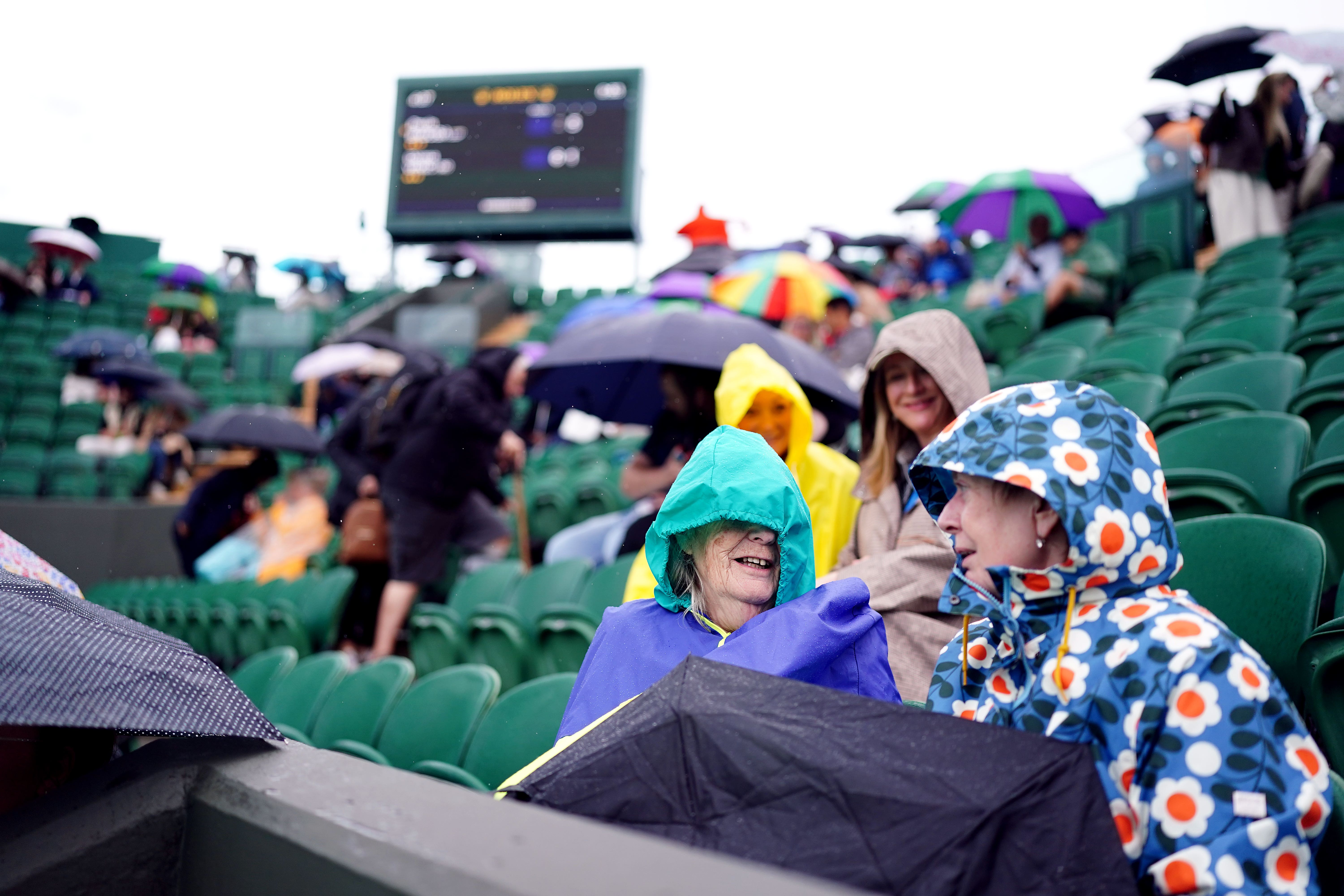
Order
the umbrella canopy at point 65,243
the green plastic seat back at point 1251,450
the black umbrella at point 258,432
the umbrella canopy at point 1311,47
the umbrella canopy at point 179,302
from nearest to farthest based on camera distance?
the green plastic seat back at point 1251,450 → the umbrella canopy at point 1311,47 → the black umbrella at point 258,432 → the umbrella canopy at point 179,302 → the umbrella canopy at point 65,243

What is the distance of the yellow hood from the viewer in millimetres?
2541

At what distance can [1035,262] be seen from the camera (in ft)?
24.0

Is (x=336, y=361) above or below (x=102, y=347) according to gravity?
above

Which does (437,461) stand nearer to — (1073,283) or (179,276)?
(1073,283)

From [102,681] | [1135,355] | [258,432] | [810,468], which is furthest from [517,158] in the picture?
[102,681]

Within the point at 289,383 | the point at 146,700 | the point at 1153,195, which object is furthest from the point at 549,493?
the point at 289,383

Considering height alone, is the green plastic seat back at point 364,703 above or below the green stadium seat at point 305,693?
above

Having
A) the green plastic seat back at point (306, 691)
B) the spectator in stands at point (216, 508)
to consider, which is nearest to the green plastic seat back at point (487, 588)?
the green plastic seat back at point (306, 691)

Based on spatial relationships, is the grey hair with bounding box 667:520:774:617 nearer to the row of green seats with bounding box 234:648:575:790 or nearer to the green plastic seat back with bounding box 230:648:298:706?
the row of green seats with bounding box 234:648:575:790

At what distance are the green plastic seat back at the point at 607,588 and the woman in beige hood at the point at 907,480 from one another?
1.18 meters

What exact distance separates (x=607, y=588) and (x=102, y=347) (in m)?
9.00

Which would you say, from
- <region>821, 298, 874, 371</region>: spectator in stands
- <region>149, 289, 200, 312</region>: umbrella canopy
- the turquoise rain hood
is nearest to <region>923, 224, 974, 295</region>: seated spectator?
<region>821, 298, 874, 371</region>: spectator in stands

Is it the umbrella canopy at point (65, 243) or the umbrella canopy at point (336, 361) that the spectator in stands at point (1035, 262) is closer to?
the umbrella canopy at point (336, 361)

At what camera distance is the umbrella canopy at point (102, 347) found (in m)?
10.1
